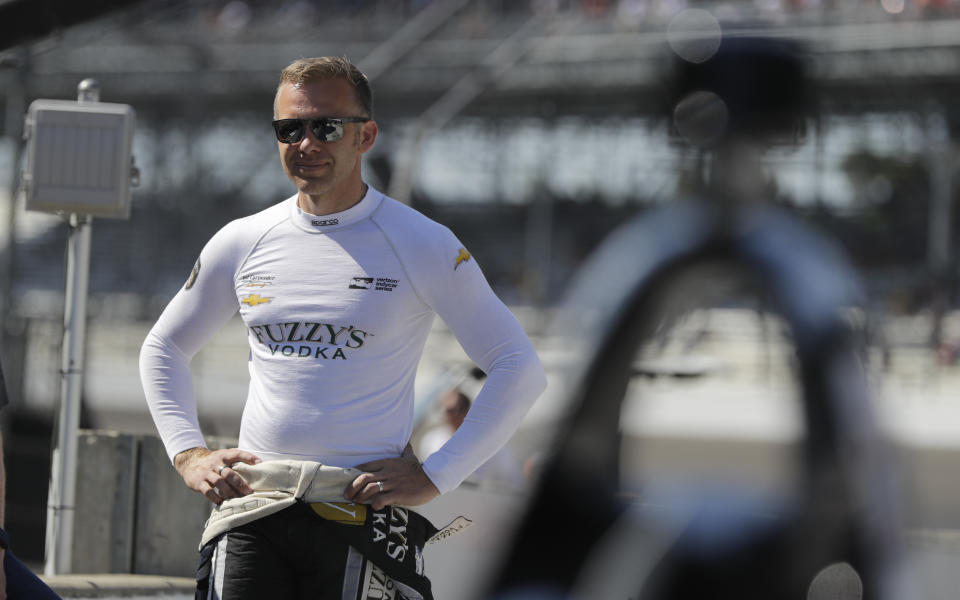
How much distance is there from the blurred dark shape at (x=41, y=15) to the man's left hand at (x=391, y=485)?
4.14 metres

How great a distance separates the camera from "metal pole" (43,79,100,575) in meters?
5.26

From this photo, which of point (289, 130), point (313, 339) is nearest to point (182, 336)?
point (313, 339)

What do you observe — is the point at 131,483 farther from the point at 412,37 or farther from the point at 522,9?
the point at 522,9

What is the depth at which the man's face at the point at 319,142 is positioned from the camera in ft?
7.27

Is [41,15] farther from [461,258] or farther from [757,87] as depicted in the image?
[757,87]

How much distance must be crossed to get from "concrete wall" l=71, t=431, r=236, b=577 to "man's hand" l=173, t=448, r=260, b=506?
10.9 feet

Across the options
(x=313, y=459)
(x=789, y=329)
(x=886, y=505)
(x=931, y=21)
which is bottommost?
(x=313, y=459)

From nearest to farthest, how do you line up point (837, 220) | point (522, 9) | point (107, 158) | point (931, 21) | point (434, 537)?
point (434, 537) → point (107, 158) → point (931, 21) → point (837, 220) → point (522, 9)

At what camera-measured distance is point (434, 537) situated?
232 cm

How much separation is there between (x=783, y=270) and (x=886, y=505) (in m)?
0.15

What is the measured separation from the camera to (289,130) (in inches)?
87.7

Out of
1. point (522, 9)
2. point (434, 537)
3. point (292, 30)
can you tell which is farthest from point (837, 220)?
point (434, 537)

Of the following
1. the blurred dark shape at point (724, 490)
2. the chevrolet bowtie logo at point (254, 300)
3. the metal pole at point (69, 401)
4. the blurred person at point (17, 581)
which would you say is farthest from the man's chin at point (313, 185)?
the metal pole at point (69, 401)

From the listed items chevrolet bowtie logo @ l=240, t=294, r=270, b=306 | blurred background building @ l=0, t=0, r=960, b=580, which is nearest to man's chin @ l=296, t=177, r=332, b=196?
chevrolet bowtie logo @ l=240, t=294, r=270, b=306
